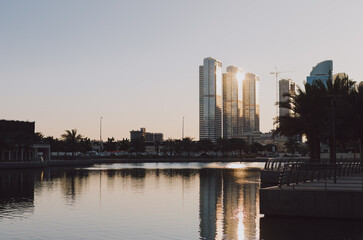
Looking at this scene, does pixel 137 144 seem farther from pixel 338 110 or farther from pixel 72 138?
pixel 338 110

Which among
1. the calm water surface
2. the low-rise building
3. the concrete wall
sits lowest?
the calm water surface

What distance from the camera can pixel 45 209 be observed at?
1164 inches

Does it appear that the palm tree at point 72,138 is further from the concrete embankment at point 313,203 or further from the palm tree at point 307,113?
the concrete embankment at point 313,203

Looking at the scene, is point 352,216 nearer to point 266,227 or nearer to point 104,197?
point 266,227

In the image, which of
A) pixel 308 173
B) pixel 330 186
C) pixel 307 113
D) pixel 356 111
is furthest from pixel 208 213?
pixel 307 113

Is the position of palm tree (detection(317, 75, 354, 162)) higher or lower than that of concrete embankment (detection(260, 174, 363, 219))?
higher

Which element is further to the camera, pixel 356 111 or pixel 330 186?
pixel 356 111

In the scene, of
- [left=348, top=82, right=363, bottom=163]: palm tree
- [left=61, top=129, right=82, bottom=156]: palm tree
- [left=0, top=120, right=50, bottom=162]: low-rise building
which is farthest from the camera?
[left=61, top=129, right=82, bottom=156]: palm tree

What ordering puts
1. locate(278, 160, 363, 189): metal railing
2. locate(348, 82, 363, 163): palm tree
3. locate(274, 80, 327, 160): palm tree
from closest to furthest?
locate(278, 160, 363, 189): metal railing
locate(348, 82, 363, 163): palm tree
locate(274, 80, 327, 160): palm tree

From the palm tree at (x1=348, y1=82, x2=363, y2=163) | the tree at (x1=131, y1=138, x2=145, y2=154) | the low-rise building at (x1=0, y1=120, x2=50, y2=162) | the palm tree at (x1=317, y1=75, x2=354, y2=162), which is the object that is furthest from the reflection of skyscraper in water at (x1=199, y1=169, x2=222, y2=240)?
the tree at (x1=131, y1=138, x2=145, y2=154)

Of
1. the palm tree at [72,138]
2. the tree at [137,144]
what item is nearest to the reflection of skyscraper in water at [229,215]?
the palm tree at [72,138]

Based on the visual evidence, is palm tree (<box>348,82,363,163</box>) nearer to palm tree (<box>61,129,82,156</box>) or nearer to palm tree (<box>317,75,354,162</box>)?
palm tree (<box>317,75,354,162</box>)

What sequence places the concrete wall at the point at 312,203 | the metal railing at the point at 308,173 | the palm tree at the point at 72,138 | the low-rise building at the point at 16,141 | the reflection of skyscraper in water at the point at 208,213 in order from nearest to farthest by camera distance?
1. the reflection of skyscraper in water at the point at 208,213
2. the concrete wall at the point at 312,203
3. the metal railing at the point at 308,173
4. the low-rise building at the point at 16,141
5. the palm tree at the point at 72,138

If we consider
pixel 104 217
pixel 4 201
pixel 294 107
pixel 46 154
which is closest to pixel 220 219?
pixel 104 217
